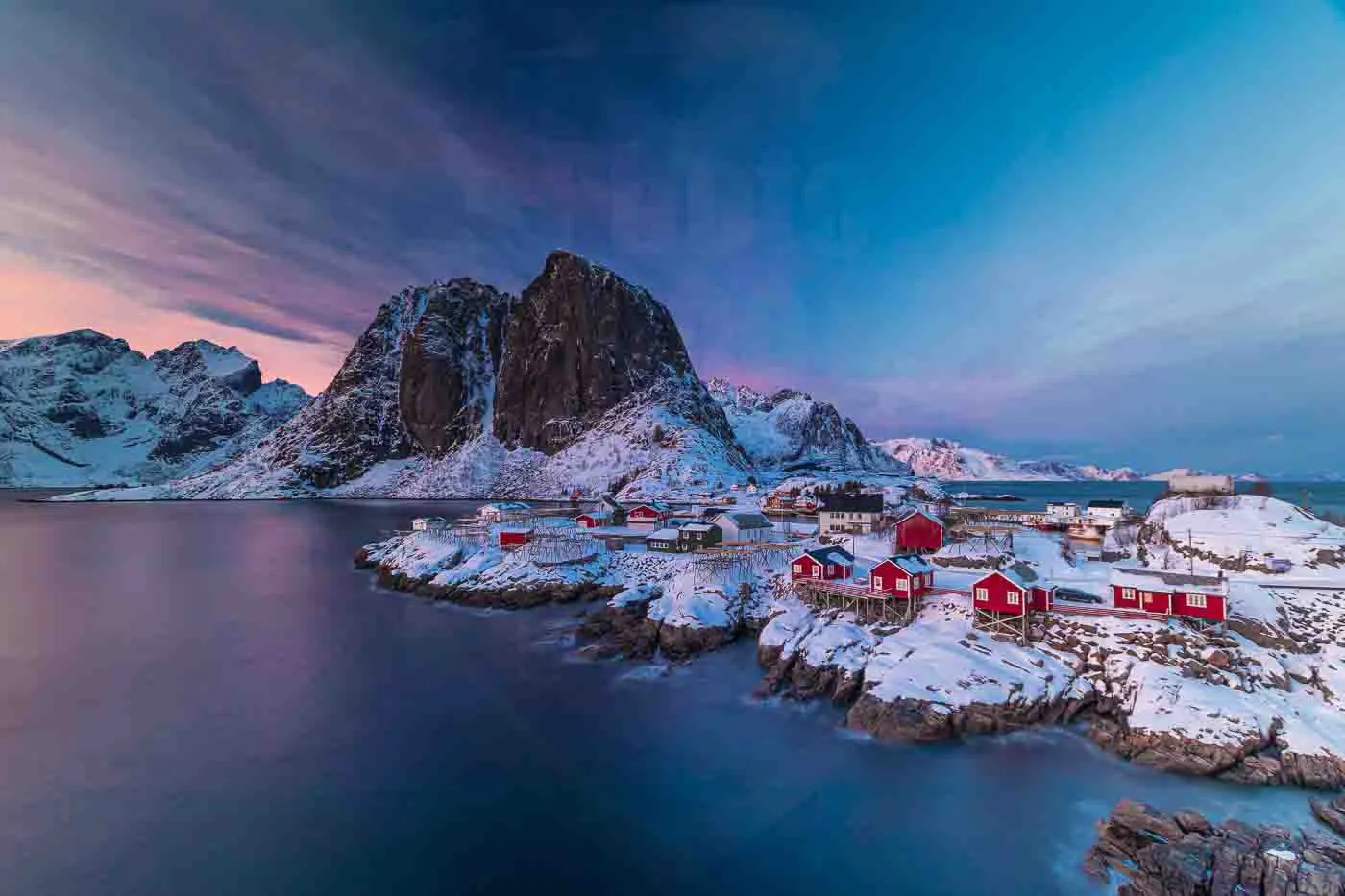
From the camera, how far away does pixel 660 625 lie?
34.8 meters

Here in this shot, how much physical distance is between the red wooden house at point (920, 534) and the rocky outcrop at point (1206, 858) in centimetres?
2667

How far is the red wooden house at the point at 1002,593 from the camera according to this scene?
2752 centimetres

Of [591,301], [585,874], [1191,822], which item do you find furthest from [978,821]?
[591,301]

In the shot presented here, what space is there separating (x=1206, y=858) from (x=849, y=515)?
43.4 m

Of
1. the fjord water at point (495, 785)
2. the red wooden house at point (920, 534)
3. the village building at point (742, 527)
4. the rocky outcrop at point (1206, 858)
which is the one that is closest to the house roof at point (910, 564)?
the fjord water at point (495, 785)

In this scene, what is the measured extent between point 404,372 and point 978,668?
195 m

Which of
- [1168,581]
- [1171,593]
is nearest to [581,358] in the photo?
[1168,581]

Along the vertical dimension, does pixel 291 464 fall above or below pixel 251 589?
above

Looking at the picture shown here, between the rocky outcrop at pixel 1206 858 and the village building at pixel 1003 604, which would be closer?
the rocky outcrop at pixel 1206 858

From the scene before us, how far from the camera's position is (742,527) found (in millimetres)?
53281

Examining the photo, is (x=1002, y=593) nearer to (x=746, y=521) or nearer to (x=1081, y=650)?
(x=1081, y=650)

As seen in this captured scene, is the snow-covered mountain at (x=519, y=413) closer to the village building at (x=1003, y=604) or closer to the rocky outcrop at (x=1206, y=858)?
the village building at (x=1003, y=604)

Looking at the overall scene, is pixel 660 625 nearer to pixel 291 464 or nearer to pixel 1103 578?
pixel 1103 578

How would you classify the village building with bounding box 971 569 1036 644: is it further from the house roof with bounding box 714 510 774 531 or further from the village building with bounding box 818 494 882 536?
the village building with bounding box 818 494 882 536
